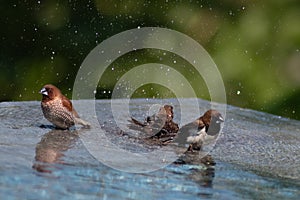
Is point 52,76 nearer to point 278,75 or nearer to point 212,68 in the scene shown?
point 212,68

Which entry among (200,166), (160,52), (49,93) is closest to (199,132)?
(200,166)

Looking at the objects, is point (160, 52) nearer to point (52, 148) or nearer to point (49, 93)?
point (49, 93)

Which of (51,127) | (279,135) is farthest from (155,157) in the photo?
(279,135)

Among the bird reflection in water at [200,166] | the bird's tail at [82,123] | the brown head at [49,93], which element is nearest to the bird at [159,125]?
the bird's tail at [82,123]

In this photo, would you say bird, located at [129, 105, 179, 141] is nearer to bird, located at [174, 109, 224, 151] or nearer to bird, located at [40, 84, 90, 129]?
bird, located at [174, 109, 224, 151]

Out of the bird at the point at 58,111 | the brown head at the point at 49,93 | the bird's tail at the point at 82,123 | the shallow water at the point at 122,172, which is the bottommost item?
the shallow water at the point at 122,172

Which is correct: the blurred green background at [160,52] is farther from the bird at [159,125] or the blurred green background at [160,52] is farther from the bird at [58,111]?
the bird at [58,111]

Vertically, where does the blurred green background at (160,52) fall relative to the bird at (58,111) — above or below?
above

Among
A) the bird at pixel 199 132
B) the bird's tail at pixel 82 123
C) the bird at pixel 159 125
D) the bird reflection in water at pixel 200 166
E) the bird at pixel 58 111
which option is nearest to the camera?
the bird reflection in water at pixel 200 166
